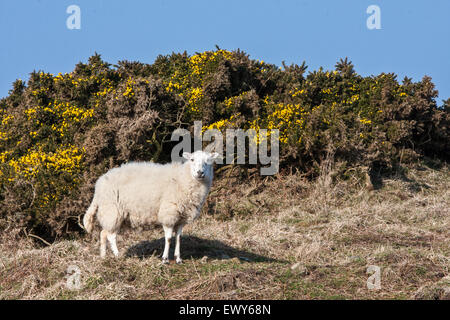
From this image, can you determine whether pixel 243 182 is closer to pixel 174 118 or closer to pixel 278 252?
pixel 174 118


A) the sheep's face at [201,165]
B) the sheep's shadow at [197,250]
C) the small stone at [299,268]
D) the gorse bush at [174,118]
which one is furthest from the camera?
the gorse bush at [174,118]

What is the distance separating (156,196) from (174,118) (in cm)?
748

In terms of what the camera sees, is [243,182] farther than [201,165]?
Yes

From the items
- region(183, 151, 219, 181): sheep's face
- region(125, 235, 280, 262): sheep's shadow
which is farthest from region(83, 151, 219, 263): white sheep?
region(125, 235, 280, 262): sheep's shadow

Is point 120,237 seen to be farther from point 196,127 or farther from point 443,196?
point 443,196

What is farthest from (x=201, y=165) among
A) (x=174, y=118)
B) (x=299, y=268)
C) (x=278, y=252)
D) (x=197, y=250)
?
(x=174, y=118)

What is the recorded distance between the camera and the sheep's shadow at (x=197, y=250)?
862 cm

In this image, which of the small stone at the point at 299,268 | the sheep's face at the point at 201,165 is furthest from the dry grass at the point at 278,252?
the sheep's face at the point at 201,165

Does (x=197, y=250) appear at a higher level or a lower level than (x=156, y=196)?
lower

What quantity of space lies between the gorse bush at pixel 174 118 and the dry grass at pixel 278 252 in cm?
107

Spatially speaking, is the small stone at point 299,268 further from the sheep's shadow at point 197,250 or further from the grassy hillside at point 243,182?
the sheep's shadow at point 197,250

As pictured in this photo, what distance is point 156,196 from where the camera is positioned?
27.0ft

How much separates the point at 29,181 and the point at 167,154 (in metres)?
4.11
